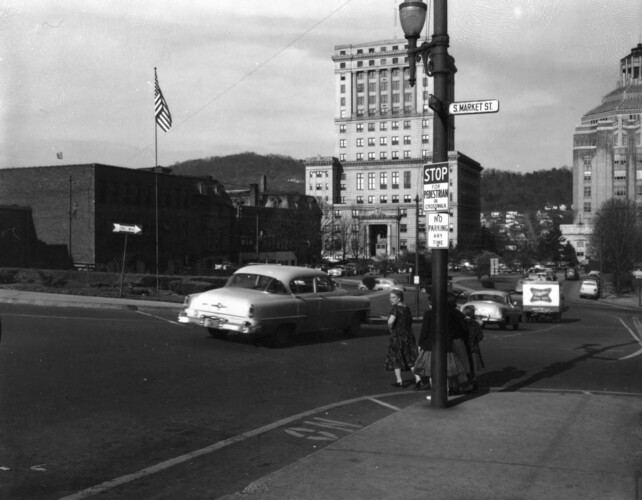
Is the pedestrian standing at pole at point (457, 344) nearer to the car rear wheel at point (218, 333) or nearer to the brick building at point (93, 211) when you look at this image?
the car rear wheel at point (218, 333)

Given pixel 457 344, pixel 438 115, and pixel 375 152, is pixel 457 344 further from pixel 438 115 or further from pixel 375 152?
pixel 375 152

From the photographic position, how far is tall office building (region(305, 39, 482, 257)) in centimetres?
8144

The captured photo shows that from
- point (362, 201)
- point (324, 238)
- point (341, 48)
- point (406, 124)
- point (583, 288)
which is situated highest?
point (341, 48)

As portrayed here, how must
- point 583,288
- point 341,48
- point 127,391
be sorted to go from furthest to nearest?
point 341,48 < point 583,288 < point 127,391

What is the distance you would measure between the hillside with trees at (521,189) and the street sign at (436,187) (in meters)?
31.0

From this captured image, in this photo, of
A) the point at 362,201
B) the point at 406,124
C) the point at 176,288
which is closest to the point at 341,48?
the point at 406,124

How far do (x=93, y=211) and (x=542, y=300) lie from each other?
116 feet

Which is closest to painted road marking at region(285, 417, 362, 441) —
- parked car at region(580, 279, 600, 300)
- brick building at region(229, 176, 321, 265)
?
brick building at region(229, 176, 321, 265)

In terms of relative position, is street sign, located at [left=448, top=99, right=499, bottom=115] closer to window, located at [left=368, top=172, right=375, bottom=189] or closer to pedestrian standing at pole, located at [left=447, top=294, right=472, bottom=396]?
pedestrian standing at pole, located at [left=447, top=294, right=472, bottom=396]

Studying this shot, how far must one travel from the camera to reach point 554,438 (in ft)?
24.4

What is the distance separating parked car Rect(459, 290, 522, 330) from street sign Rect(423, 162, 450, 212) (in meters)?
16.7

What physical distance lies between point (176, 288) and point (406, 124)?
75.0 m

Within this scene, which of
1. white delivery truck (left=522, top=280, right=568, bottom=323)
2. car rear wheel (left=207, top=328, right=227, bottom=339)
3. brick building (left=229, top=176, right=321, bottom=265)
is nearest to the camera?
car rear wheel (left=207, top=328, right=227, bottom=339)

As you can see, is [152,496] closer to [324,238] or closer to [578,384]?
[578,384]
